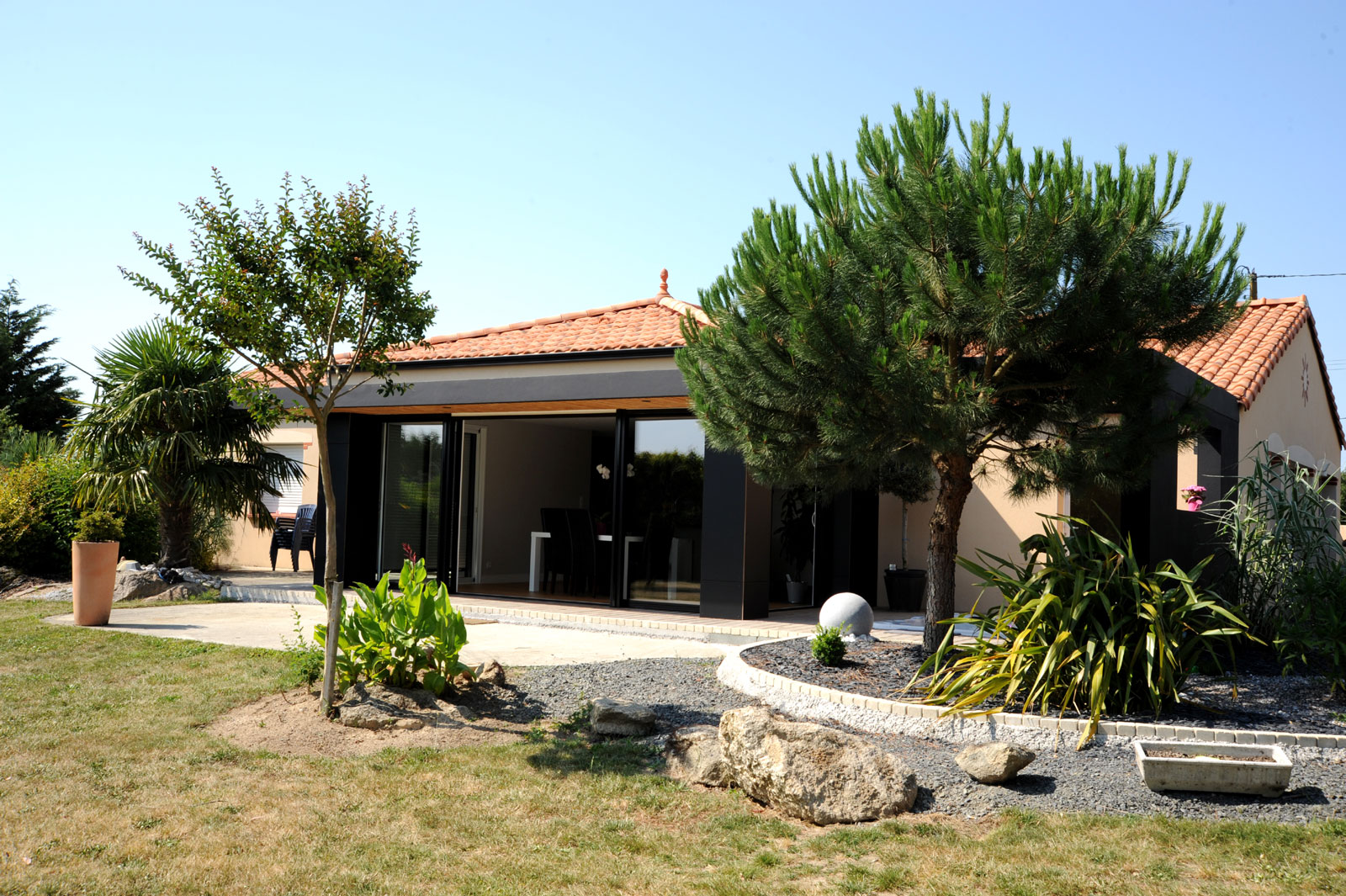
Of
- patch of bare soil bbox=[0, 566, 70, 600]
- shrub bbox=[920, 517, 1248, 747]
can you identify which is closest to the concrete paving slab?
patch of bare soil bbox=[0, 566, 70, 600]

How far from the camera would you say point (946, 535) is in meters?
6.79

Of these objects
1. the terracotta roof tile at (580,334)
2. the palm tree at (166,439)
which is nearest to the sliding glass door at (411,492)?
the terracotta roof tile at (580,334)

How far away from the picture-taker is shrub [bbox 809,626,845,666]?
665 cm

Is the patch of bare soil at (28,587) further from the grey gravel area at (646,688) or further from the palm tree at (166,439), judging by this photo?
the grey gravel area at (646,688)

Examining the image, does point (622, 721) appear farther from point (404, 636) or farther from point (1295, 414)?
point (1295, 414)

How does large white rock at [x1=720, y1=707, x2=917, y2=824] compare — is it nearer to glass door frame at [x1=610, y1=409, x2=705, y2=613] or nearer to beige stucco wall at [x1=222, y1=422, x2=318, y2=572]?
glass door frame at [x1=610, y1=409, x2=705, y2=613]

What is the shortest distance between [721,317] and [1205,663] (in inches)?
156

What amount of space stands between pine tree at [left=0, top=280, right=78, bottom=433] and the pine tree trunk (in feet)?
55.0

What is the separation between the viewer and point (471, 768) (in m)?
4.86

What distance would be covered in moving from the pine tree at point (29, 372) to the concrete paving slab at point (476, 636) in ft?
62.6

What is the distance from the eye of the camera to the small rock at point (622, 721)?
5473 mm

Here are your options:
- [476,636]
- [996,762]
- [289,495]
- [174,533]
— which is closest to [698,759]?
[996,762]

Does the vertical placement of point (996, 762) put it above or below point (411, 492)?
below

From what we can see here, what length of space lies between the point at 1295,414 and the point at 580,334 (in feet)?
33.2
